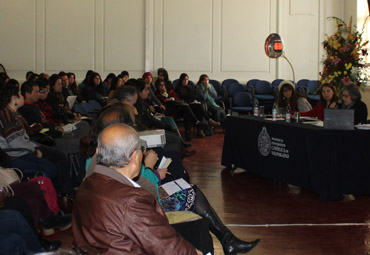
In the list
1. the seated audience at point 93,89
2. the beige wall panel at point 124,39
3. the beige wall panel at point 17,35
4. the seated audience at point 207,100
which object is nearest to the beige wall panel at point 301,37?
the seated audience at point 207,100

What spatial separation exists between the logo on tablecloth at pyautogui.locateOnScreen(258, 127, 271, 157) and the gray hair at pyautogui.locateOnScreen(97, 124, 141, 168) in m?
4.04

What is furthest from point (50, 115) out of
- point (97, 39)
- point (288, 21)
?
point (288, 21)

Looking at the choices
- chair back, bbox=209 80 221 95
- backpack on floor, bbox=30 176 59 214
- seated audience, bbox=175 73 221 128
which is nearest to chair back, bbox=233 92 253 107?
chair back, bbox=209 80 221 95

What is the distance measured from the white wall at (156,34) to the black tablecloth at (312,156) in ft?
24.0

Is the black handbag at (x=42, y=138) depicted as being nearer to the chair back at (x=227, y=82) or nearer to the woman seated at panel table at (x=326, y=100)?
the woman seated at panel table at (x=326, y=100)

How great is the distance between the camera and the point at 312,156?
212 inches

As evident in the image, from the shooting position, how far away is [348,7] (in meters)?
13.3

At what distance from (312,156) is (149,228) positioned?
11.6 feet

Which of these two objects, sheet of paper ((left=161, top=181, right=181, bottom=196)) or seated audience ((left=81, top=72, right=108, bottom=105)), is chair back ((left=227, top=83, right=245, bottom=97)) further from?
sheet of paper ((left=161, top=181, right=181, bottom=196))

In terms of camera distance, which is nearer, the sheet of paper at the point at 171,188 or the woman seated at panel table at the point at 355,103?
the sheet of paper at the point at 171,188

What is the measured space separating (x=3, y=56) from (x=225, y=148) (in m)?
8.35

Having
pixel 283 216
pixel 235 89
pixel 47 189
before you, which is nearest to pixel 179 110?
pixel 235 89

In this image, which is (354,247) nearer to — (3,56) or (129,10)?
(129,10)

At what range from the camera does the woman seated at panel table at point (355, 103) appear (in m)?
5.84
